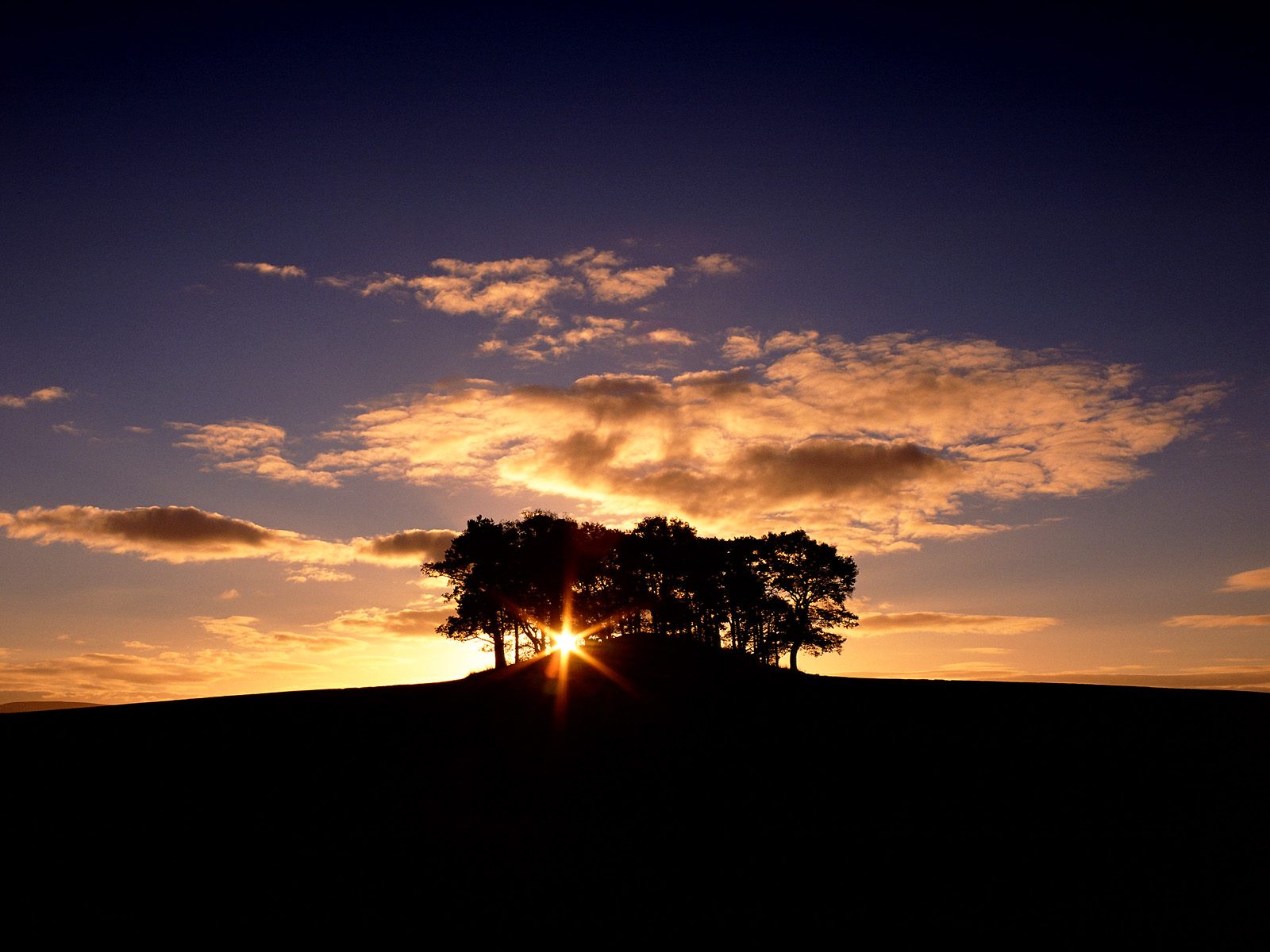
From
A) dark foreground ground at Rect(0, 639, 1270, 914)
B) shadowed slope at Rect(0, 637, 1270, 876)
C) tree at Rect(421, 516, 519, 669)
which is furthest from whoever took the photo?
tree at Rect(421, 516, 519, 669)

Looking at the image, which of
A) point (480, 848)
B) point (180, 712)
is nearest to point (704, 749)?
point (480, 848)

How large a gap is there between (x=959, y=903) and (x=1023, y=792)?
917cm

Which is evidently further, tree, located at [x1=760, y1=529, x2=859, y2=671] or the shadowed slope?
tree, located at [x1=760, y1=529, x2=859, y2=671]

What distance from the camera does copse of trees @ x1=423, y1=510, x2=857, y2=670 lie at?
70.9 metres

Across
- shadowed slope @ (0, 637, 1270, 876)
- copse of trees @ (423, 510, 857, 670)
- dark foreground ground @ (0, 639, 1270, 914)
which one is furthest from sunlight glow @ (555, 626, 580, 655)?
dark foreground ground @ (0, 639, 1270, 914)

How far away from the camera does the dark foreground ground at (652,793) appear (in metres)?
18.7

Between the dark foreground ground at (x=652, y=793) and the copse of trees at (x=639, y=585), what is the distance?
30.7 metres

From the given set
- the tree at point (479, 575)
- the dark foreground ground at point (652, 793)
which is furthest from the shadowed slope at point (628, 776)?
the tree at point (479, 575)

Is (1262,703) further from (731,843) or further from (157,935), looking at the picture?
(157,935)

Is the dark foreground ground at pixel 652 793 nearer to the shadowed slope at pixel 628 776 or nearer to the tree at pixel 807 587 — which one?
the shadowed slope at pixel 628 776

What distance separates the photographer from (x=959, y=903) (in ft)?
55.4

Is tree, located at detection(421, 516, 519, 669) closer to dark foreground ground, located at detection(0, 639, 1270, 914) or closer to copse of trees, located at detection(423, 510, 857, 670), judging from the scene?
copse of trees, located at detection(423, 510, 857, 670)

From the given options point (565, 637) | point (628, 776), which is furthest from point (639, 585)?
point (628, 776)

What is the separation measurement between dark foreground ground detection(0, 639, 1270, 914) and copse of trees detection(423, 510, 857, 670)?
30660 millimetres
